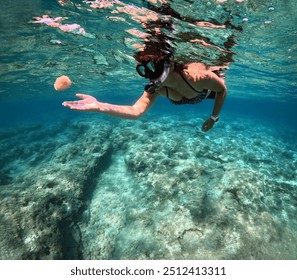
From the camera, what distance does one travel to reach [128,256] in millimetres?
8219

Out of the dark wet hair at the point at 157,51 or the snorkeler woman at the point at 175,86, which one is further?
the dark wet hair at the point at 157,51

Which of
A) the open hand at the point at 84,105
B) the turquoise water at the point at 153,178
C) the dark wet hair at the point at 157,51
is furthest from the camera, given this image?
the dark wet hair at the point at 157,51

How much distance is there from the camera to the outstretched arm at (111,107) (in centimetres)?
307

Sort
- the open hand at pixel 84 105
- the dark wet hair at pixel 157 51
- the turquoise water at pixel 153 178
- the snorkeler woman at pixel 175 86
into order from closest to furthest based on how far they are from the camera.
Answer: the open hand at pixel 84 105
the snorkeler woman at pixel 175 86
the turquoise water at pixel 153 178
the dark wet hair at pixel 157 51

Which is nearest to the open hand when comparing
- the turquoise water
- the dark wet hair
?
the turquoise water

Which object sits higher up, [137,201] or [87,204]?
[137,201]

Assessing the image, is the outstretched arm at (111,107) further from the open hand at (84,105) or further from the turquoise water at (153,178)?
the turquoise water at (153,178)

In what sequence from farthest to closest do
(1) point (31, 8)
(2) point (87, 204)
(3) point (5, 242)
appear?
(2) point (87, 204)
(1) point (31, 8)
(3) point (5, 242)

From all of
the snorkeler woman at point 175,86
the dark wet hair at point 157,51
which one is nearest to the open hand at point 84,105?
the snorkeler woman at point 175,86

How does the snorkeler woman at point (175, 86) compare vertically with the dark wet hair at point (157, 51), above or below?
above

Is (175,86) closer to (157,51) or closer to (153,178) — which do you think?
(153,178)
